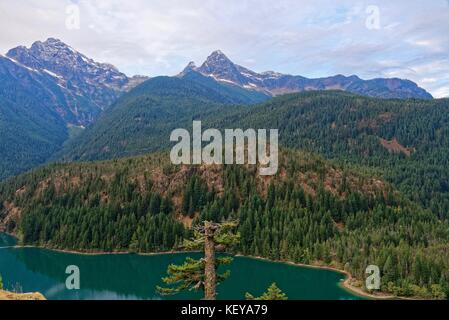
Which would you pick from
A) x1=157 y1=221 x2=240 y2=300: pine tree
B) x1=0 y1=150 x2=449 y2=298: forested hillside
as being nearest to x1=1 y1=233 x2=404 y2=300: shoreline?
x1=0 y1=150 x2=449 y2=298: forested hillside

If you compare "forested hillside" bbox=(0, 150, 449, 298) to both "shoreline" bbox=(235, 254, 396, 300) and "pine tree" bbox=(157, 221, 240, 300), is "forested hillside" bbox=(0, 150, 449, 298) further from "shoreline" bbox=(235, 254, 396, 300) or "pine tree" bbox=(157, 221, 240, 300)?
"pine tree" bbox=(157, 221, 240, 300)

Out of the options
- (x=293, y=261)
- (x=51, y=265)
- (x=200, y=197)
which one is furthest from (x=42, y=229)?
(x=293, y=261)
